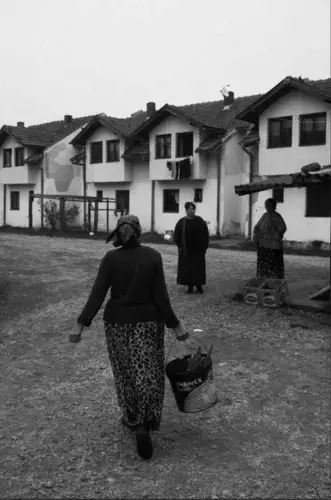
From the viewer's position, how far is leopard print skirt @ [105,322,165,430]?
4023 mm

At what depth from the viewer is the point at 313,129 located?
20500 mm

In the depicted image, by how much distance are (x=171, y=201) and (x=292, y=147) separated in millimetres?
7975

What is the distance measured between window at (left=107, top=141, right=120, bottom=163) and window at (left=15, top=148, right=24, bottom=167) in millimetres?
7234

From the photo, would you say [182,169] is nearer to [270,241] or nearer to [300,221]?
[300,221]

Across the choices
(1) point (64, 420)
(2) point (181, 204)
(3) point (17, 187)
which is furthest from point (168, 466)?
(3) point (17, 187)

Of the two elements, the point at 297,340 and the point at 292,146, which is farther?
the point at 292,146

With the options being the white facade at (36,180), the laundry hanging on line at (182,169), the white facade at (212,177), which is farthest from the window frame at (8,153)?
the laundry hanging on line at (182,169)

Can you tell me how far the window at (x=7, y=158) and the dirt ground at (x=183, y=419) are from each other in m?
27.3

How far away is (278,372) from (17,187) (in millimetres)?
31311

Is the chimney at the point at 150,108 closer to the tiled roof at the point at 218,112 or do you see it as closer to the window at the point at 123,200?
the tiled roof at the point at 218,112

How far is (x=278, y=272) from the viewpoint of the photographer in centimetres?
956

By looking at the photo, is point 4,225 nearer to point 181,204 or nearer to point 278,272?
point 181,204

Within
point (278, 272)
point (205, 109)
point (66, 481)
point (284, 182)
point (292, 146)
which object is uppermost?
point (205, 109)

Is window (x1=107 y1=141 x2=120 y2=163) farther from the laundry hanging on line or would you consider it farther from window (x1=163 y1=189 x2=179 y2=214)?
the laundry hanging on line
